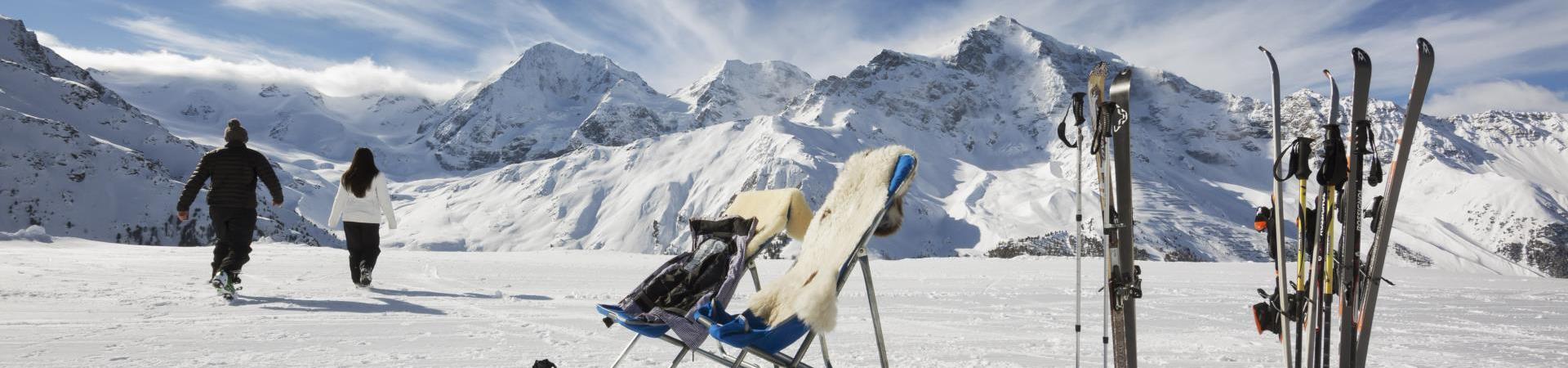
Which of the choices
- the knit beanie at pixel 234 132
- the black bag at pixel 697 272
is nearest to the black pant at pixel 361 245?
the knit beanie at pixel 234 132

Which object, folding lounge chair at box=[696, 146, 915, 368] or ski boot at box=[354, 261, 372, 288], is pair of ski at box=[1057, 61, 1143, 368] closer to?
folding lounge chair at box=[696, 146, 915, 368]

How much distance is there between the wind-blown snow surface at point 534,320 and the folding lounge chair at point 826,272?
0.93 metres

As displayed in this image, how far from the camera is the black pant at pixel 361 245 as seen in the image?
289 inches

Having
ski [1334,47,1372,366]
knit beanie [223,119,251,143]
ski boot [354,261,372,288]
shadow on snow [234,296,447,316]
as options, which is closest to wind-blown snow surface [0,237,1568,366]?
shadow on snow [234,296,447,316]

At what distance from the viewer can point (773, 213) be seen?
13.6ft

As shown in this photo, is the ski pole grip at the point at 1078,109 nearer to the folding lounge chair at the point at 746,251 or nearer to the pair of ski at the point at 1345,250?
the pair of ski at the point at 1345,250

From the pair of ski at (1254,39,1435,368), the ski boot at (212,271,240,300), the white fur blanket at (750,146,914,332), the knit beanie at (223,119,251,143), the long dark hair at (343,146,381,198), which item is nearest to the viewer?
the white fur blanket at (750,146,914,332)

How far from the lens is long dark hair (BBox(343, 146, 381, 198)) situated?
7332 millimetres

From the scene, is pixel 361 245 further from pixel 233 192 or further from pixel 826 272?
pixel 826 272

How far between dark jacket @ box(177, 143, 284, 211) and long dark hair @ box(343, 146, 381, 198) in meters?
0.67

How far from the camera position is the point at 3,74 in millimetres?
117188

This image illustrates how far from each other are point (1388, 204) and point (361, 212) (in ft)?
27.0

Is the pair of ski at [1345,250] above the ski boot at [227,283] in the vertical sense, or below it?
above

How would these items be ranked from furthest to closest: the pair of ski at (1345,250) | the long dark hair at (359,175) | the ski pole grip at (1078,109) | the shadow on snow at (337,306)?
the long dark hair at (359,175), the shadow on snow at (337,306), the ski pole grip at (1078,109), the pair of ski at (1345,250)
